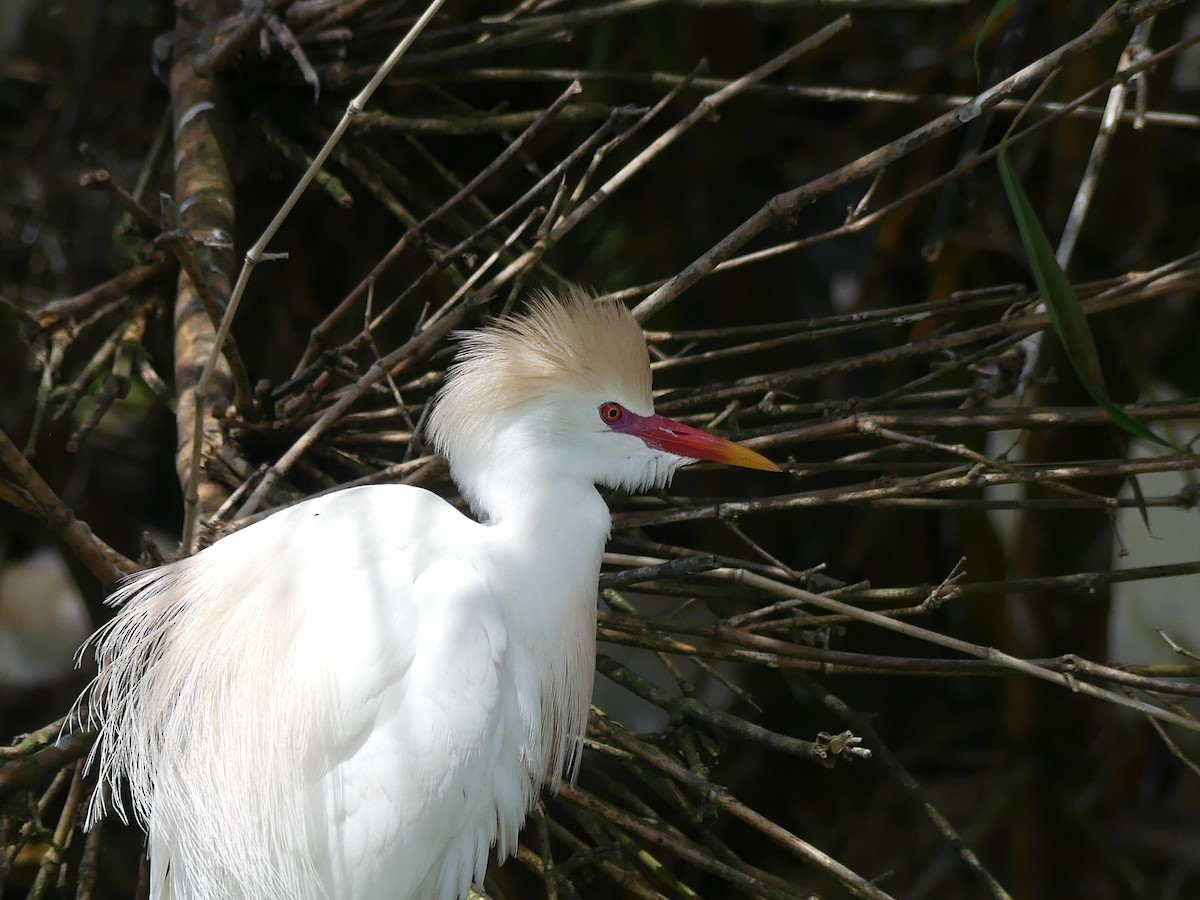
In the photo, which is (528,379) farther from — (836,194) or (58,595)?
(58,595)

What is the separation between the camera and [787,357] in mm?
3287

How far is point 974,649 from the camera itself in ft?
4.93

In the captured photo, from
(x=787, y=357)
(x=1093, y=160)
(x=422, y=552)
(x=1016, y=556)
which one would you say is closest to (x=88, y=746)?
(x=422, y=552)

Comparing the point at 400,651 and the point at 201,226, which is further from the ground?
the point at 201,226

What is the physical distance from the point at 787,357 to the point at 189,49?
5.59 ft

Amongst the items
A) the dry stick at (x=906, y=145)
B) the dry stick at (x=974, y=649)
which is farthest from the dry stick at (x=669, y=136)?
the dry stick at (x=974, y=649)

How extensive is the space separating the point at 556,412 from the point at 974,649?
73 centimetres

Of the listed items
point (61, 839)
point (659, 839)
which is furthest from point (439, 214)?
point (61, 839)

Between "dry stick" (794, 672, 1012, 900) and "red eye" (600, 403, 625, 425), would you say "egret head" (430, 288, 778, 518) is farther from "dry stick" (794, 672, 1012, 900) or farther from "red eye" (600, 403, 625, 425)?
"dry stick" (794, 672, 1012, 900)

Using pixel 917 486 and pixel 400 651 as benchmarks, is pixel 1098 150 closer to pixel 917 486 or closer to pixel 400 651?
→ pixel 917 486

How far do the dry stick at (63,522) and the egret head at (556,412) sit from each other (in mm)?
536

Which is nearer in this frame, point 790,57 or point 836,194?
point 790,57

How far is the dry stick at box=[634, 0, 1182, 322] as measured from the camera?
137 centimetres

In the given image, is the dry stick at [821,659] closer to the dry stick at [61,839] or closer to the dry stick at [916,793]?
the dry stick at [916,793]
